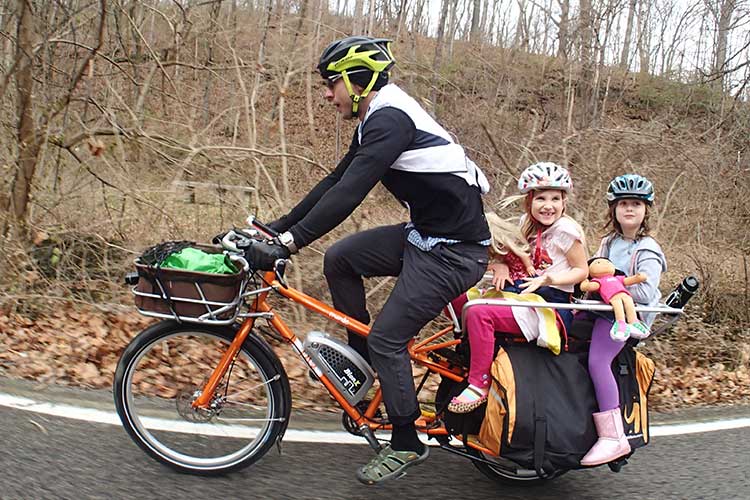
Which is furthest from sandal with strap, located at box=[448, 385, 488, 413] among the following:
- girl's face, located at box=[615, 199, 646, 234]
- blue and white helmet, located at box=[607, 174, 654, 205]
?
blue and white helmet, located at box=[607, 174, 654, 205]

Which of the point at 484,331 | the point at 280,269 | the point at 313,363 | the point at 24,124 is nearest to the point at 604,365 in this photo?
the point at 484,331

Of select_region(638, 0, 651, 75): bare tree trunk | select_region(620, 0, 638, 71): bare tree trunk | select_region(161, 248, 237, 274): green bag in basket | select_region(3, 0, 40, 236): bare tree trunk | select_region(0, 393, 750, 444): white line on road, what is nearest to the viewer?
select_region(161, 248, 237, 274): green bag in basket

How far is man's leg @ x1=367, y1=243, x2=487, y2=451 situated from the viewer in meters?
3.32

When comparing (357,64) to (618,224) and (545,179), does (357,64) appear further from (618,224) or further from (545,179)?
(618,224)

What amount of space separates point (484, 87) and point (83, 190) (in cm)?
565

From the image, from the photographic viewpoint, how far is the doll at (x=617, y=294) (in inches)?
124

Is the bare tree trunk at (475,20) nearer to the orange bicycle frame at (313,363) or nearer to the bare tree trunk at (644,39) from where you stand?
the bare tree trunk at (644,39)

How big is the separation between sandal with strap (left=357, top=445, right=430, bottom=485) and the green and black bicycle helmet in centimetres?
176

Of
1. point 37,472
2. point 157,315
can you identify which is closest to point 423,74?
point 157,315

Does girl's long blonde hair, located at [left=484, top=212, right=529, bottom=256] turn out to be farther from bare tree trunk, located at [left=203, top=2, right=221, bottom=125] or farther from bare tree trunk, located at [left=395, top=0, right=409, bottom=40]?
bare tree trunk, located at [left=395, top=0, right=409, bottom=40]

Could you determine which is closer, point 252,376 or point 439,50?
point 252,376

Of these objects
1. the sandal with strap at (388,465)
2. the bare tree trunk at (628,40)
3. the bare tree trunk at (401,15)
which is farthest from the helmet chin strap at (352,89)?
the bare tree trunk at (628,40)

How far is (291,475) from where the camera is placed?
3.49m

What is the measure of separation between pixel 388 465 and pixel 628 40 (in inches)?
588
